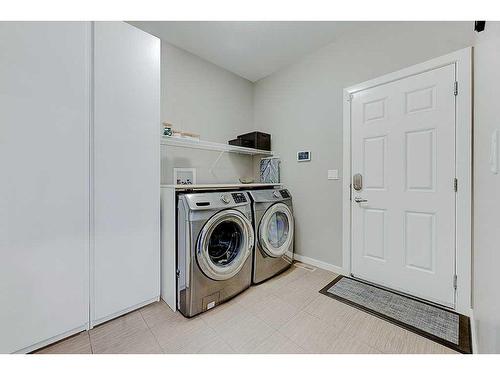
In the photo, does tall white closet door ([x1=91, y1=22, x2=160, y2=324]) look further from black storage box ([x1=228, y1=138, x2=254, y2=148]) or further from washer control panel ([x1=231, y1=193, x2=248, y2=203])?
black storage box ([x1=228, y1=138, x2=254, y2=148])

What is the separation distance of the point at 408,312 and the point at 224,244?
1.51 metres

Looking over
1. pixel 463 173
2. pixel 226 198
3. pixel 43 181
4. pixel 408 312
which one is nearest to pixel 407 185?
pixel 463 173

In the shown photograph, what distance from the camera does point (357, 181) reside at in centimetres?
213

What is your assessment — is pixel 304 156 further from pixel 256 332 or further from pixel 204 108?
pixel 256 332

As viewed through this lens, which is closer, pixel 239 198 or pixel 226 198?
pixel 226 198

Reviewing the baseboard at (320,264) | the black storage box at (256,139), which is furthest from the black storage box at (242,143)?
the baseboard at (320,264)

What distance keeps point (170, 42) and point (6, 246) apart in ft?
7.48

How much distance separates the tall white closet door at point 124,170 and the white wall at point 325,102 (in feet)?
5.31

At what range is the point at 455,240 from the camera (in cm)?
163

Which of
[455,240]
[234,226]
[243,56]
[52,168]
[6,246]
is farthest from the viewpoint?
[243,56]

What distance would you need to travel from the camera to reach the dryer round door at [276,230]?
2.10m

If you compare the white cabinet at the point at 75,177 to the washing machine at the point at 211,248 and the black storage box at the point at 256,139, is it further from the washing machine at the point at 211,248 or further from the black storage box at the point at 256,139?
the black storage box at the point at 256,139
